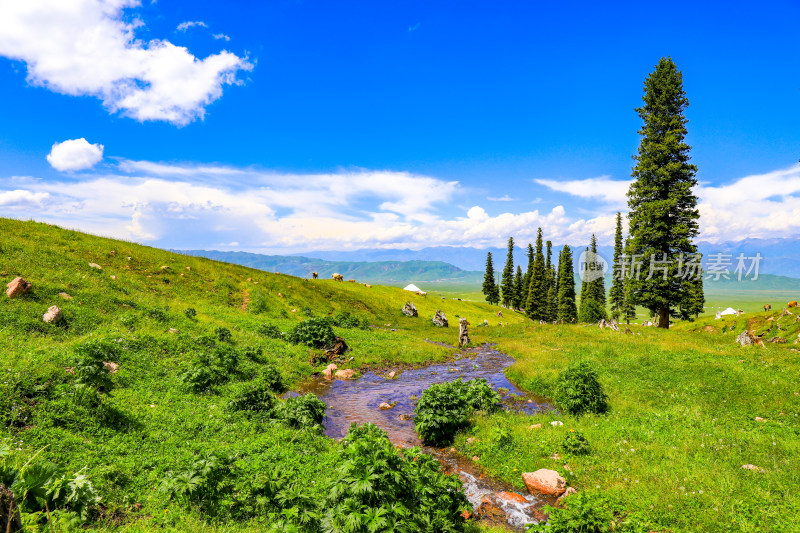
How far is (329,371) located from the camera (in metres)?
24.4

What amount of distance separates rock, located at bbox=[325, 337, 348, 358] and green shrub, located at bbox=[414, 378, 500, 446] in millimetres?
13420

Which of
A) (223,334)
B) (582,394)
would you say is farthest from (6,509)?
(223,334)

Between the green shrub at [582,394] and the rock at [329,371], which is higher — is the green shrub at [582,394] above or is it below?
above

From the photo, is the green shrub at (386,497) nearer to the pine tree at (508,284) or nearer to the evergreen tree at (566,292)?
the evergreen tree at (566,292)

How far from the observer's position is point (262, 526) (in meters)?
7.54

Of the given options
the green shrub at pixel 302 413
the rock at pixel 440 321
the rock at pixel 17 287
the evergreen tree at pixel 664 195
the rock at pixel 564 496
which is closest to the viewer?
the rock at pixel 564 496

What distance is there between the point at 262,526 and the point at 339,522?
230 cm

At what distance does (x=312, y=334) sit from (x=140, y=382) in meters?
14.9

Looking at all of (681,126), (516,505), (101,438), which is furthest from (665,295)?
(101,438)

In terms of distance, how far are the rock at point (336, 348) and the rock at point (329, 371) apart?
233 centimetres

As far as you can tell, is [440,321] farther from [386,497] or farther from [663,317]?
[386,497]

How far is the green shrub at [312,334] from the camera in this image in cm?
2898

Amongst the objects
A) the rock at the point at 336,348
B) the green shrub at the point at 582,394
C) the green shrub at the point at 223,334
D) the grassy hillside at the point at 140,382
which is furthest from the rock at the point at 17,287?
the green shrub at the point at 582,394

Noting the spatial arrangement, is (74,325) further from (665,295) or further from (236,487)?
(665,295)
